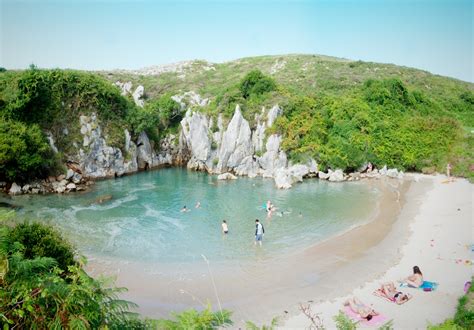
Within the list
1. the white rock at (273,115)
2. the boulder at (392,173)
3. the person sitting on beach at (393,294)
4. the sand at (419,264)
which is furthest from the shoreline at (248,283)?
the white rock at (273,115)

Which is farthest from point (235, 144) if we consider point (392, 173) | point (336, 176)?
point (392, 173)

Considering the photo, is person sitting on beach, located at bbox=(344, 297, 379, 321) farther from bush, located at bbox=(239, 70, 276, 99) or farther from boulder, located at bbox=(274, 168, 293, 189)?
bush, located at bbox=(239, 70, 276, 99)

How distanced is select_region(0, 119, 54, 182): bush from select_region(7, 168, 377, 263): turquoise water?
2640 millimetres

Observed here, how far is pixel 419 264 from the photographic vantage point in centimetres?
1870

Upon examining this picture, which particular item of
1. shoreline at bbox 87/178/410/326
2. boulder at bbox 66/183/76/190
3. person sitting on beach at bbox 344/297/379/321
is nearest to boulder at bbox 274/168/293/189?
shoreline at bbox 87/178/410/326

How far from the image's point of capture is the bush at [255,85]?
50.2 metres

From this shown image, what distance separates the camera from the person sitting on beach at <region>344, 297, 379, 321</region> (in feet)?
45.3

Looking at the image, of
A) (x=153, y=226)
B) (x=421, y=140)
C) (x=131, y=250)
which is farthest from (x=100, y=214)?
(x=421, y=140)

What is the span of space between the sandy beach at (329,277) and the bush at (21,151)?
18.1 m

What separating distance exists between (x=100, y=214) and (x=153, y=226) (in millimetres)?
5598

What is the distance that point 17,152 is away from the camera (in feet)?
107

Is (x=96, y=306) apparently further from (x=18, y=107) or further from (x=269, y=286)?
(x=18, y=107)

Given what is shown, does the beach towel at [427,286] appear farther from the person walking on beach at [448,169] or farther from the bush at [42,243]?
the person walking on beach at [448,169]

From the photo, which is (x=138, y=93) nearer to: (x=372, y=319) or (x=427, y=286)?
(x=427, y=286)
